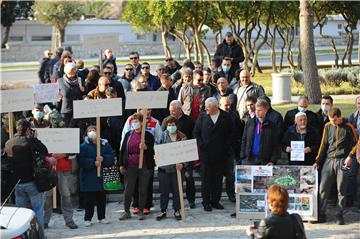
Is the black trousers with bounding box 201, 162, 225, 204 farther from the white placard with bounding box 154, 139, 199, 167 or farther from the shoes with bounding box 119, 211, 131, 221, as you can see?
the shoes with bounding box 119, 211, 131, 221

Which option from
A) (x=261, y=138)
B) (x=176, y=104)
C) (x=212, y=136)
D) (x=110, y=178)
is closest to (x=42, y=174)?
(x=110, y=178)

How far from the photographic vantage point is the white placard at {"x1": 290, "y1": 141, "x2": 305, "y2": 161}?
12.4 metres

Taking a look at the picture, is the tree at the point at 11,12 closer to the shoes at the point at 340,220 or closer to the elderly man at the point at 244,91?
the elderly man at the point at 244,91

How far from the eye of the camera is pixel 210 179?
1309cm

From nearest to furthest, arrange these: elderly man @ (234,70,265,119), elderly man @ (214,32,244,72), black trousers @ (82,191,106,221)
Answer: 1. black trousers @ (82,191,106,221)
2. elderly man @ (234,70,265,119)
3. elderly man @ (214,32,244,72)

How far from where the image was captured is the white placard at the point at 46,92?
14.4 m

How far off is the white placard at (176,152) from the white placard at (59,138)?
51.9 inches

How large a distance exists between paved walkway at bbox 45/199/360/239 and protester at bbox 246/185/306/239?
3784 mm

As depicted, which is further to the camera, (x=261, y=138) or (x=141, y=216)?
(x=141, y=216)

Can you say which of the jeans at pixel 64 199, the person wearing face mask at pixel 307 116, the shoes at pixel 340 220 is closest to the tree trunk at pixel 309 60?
the person wearing face mask at pixel 307 116

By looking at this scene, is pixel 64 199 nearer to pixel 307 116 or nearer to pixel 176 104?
pixel 176 104

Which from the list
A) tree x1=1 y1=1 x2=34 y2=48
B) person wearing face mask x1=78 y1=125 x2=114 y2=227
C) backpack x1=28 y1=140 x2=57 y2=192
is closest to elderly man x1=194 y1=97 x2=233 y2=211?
person wearing face mask x1=78 y1=125 x2=114 y2=227

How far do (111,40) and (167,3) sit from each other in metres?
16.8

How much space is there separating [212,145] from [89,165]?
213cm
